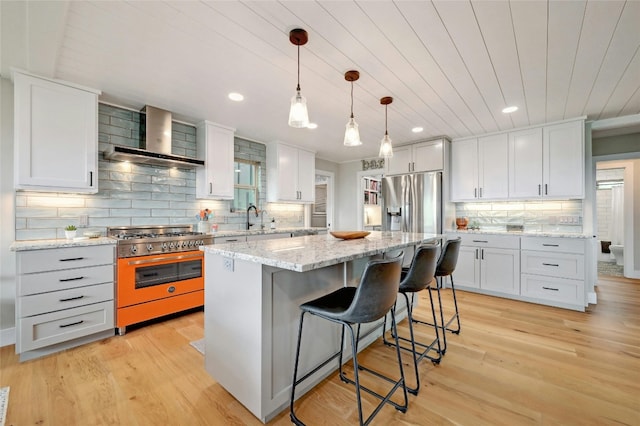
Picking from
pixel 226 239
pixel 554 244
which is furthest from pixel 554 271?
pixel 226 239

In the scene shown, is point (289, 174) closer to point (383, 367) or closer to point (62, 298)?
point (62, 298)

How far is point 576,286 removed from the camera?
3.24m

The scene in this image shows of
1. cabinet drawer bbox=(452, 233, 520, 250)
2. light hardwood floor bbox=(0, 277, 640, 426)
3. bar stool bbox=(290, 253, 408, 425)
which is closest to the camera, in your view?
bar stool bbox=(290, 253, 408, 425)

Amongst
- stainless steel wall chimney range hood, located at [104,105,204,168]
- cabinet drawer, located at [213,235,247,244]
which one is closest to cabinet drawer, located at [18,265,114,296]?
cabinet drawer, located at [213,235,247,244]

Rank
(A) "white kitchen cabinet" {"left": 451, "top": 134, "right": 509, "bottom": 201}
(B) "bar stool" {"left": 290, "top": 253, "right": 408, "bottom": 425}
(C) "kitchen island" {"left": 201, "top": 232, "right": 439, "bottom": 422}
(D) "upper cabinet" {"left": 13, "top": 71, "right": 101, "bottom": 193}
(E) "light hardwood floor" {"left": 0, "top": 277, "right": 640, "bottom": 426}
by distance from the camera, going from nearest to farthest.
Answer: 1. (B) "bar stool" {"left": 290, "top": 253, "right": 408, "bottom": 425}
2. (C) "kitchen island" {"left": 201, "top": 232, "right": 439, "bottom": 422}
3. (E) "light hardwood floor" {"left": 0, "top": 277, "right": 640, "bottom": 426}
4. (D) "upper cabinet" {"left": 13, "top": 71, "right": 101, "bottom": 193}
5. (A) "white kitchen cabinet" {"left": 451, "top": 134, "right": 509, "bottom": 201}

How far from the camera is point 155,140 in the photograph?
9.96 feet

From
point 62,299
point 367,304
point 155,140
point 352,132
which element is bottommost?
point 62,299

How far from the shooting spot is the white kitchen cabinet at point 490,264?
367 cm

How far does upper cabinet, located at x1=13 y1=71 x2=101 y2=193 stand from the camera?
88.9 inches

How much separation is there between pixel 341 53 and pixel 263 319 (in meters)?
1.93

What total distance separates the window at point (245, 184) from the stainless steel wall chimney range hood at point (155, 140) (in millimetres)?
1079

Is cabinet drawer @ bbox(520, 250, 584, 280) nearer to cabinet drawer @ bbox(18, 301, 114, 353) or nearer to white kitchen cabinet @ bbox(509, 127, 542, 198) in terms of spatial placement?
white kitchen cabinet @ bbox(509, 127, 542, 198)

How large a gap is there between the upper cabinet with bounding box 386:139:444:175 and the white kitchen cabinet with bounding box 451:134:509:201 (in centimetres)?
32

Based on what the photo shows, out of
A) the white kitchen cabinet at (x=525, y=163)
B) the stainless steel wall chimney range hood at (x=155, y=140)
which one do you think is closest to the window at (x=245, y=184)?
the stainless steel wall chimney range hood at (x=155, y=140)
